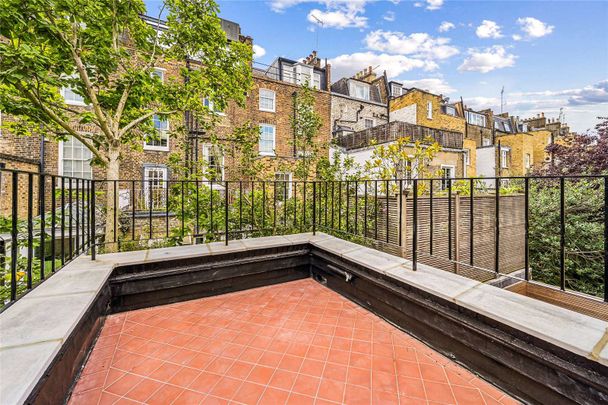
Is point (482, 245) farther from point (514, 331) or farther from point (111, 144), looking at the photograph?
point (111, 144)

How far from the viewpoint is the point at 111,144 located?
13.4ft

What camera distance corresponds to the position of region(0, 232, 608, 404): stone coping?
1.15m

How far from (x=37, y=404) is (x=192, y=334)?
105 centimetres

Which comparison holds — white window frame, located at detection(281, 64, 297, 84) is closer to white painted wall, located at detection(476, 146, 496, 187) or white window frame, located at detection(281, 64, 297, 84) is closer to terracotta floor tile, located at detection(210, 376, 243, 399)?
white painted wall, located at detection(476, 146, 496, 187)

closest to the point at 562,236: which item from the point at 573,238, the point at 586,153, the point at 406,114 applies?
the point at 573,238

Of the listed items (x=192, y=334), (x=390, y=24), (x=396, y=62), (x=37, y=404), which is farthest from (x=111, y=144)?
(x=396, y=62)

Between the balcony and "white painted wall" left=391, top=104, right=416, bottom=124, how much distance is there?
15.2ft

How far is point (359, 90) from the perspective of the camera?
59.1ft

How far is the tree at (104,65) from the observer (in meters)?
2.87

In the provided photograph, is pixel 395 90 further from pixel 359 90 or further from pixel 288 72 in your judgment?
pixel 288 72

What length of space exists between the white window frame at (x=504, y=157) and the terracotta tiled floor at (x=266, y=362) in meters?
23.0

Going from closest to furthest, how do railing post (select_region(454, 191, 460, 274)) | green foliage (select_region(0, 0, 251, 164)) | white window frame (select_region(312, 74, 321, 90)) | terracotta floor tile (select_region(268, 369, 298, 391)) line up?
terracotta floor tile (select_region(268, 369, 298, 391)), green foliage (select_region(0, 0, 251, 164)), railing post (select_region(454, 191, 460, 274)), white window frame (select_region(312, 74, 321, 90))

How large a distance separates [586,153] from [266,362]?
12905 mm

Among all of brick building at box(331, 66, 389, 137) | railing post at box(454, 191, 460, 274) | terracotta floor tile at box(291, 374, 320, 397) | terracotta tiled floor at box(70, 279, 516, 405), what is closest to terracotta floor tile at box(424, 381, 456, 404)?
terracotta tiled floor at box(70, 279, 516, 405)
